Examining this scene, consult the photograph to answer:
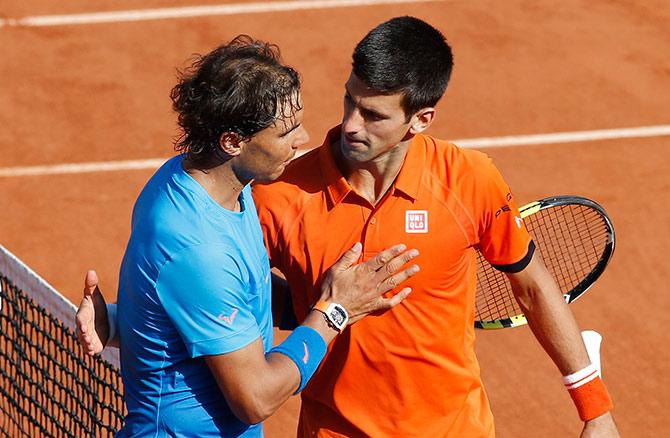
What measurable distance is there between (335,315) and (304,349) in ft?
0.70

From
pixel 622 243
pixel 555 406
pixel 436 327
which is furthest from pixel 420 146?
pixel 622 243

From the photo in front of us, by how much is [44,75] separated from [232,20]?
2.01m

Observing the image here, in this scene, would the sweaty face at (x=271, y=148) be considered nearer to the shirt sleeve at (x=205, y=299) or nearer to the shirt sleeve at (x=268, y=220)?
the shirt sleeve at (x=205, y=299)

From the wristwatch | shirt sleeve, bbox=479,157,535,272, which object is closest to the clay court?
shirt sleeve, bbox=479,157,535,272

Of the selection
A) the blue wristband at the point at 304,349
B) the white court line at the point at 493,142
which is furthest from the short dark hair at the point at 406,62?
the white court line at the point at 493,142

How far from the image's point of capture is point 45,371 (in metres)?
6.50

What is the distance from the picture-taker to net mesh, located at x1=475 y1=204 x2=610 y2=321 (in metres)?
5.88

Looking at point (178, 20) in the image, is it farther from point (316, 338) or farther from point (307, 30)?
point (316, 338)

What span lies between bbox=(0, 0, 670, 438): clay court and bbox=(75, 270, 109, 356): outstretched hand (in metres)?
3.26

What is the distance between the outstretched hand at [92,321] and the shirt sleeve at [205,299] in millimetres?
484

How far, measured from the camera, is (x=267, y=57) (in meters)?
4.12

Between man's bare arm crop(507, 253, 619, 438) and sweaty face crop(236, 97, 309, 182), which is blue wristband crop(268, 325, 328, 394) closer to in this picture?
sweaty face crop(236, 97, 309, 182)

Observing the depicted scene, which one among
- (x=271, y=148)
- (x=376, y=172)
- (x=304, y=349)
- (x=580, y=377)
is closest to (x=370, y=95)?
(x=376, y=172)

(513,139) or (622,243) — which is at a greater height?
(513,139)
